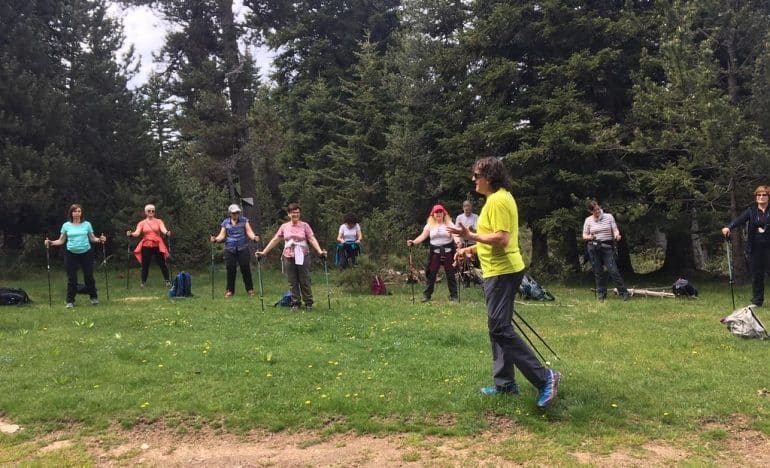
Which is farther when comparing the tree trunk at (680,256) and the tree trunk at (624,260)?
the tree trunk at (624,260)

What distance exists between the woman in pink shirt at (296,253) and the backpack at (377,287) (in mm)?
3287

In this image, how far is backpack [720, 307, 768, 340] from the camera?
7.56 meters

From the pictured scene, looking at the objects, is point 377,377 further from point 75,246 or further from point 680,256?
point 680,256

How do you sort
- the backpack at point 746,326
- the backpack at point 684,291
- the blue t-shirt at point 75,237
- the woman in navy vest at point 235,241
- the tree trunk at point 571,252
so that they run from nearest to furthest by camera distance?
the backpack at point 746,326 < the blue t-shirt at point 75,237 < the backpack at point 684,291 < the woman in navy vest at point 235,241 < the tree trunk at point 571,252

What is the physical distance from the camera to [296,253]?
→ 10.0 meters

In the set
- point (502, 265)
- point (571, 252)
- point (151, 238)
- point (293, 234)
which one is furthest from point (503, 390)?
point (571, 252)

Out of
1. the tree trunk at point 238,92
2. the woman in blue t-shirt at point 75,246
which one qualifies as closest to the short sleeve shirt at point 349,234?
the woman in blue t-shirt at point 75,246

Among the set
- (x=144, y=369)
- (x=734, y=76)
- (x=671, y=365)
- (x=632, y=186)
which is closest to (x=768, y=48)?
(x=734, y=76)

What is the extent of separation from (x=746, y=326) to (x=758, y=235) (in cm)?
275

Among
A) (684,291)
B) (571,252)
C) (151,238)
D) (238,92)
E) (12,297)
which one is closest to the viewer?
(12,297)

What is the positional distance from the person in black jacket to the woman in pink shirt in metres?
7.08

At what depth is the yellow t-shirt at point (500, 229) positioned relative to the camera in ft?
16.4

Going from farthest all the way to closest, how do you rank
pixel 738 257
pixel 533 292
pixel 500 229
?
1. pixel 738 257
2. pixel 533 292
3. pixel 500 229

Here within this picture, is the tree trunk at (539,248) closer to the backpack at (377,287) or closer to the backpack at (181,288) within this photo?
the backpack at (377,287)
